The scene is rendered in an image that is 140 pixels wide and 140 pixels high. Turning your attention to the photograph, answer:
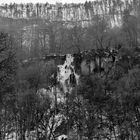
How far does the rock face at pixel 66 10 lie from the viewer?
262 ft

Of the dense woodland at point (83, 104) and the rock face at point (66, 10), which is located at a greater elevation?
the rock face at point (66, 10)

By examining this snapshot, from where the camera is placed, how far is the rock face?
79.9 metres

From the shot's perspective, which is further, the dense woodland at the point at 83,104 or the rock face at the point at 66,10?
the rock face at the point at 66,10

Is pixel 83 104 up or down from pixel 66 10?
down

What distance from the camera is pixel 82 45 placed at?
43.9 m

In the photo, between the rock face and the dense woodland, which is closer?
the dense woodland

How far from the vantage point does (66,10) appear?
276 feet

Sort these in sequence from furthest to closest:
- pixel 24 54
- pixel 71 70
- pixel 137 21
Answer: pixel 137 21 < pixel 24 54 < pixel 71 70

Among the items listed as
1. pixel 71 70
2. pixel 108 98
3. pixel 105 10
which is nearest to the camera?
pixel 108 98

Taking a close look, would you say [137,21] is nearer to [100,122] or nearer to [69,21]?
[100,122]

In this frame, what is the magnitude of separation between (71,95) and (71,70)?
26.0ft

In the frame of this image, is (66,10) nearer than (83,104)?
No

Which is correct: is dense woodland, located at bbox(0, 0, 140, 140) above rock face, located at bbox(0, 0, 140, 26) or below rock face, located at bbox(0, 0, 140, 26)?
below

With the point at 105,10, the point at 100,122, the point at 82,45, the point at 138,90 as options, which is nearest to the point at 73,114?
the point at 100,122
